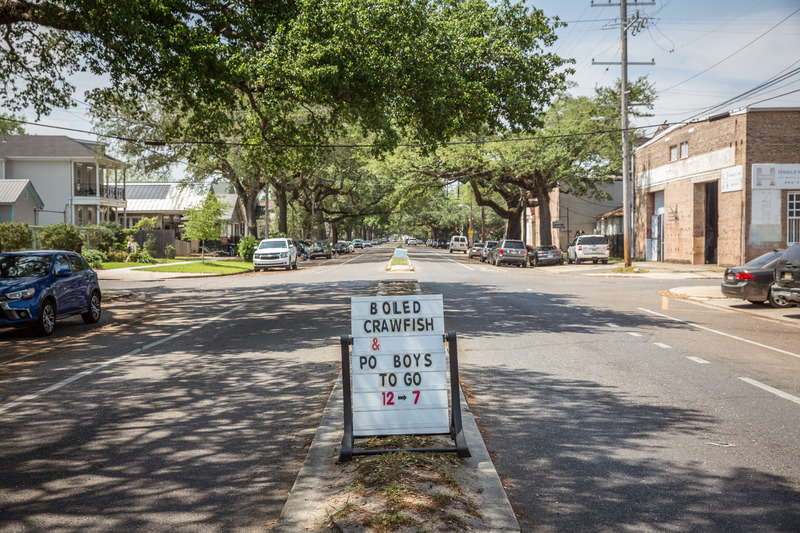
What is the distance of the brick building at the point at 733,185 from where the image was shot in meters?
32.1

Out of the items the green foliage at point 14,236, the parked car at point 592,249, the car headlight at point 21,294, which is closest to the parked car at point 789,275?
the car headlight at point 21,294

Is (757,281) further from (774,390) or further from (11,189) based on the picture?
(11,189)

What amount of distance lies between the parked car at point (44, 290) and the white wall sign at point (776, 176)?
29817 mm

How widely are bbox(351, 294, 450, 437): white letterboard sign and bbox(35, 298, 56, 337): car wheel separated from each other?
379 inches

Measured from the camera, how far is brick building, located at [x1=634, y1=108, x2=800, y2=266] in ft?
105

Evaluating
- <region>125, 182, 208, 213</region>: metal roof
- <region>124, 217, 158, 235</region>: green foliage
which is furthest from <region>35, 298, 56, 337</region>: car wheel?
<region>125, 182, 208, 213</region>: metal roof

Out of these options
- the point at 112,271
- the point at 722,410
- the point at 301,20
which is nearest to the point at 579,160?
the point at 112,271

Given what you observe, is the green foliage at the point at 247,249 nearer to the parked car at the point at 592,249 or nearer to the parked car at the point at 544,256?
the parked car at the point at 544,256

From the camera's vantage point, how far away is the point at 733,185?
33188mm

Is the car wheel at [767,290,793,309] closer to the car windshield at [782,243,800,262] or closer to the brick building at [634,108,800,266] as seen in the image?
the car windshield at [782,243,800,262]

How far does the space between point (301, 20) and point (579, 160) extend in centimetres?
3472

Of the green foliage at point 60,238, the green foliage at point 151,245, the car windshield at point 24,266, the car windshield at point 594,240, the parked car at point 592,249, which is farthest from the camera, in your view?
the green foliage at point 151,245

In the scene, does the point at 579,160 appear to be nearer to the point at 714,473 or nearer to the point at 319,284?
the point at 319,284

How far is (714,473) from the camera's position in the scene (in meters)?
5.00
